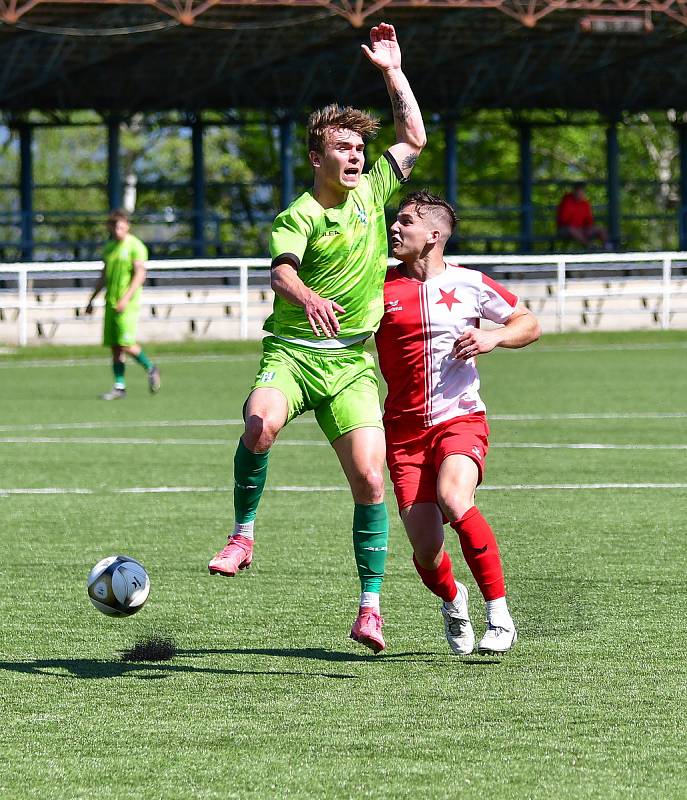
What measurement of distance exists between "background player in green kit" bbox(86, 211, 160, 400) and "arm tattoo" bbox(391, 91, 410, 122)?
11328 mm

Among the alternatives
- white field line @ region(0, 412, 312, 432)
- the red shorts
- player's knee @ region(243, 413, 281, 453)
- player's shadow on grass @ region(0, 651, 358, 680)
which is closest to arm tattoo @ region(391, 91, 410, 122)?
the red shorts

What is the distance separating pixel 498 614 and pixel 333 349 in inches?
48.1

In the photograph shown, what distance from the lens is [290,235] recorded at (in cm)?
615

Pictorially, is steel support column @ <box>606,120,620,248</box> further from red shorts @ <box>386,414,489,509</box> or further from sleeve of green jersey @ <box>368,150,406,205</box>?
red shorts @ <box>386,414,489,509</box>

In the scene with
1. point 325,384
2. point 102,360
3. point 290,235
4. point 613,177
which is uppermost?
point 613,177

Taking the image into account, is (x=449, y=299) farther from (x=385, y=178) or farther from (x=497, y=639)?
(x=497, y=639)

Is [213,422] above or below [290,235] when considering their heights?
below

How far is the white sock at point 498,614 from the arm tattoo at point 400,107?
2112 mm

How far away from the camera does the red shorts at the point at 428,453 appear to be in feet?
20.1

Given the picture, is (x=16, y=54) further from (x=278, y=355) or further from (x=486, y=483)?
(x=278, y=355)

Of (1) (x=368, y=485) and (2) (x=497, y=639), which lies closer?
(2) (x=497, y=639)

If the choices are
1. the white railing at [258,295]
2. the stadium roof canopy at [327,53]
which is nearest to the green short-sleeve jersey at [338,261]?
the white railing at [258,295]

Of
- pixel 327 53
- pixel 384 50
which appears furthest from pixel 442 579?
pixel 327 53

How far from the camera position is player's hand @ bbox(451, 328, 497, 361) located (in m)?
5.92
